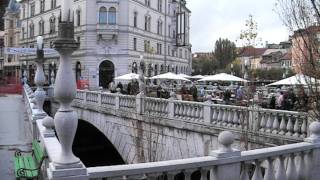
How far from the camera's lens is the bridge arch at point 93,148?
32.0 metres

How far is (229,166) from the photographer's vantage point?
618cm

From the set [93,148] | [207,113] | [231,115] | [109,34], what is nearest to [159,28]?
[109,34]

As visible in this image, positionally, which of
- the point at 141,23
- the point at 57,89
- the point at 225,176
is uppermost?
the point at 141,23

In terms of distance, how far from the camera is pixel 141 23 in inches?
2707

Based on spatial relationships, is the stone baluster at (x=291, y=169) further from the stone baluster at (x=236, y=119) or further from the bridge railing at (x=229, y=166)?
the stone baluster at (x=236, y=119)

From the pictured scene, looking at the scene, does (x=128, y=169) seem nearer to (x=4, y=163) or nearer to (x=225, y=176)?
(x=225, y=176)

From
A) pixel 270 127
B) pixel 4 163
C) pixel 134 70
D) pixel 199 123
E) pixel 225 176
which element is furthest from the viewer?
pixel 134 70

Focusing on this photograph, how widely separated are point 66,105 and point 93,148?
2887cm

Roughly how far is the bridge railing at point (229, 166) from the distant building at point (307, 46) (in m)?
2.01

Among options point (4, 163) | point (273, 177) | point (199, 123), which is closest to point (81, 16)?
point (199, 123)

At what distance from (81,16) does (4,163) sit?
178 ft

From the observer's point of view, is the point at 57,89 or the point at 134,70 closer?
the point at 57,89

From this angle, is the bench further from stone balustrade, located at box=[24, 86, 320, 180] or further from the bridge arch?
the bridge arch

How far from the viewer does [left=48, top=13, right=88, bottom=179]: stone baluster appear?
5.01 meters
